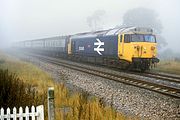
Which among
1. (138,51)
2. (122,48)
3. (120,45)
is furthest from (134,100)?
(120,45)

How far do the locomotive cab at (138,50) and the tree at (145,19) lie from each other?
5125 cm

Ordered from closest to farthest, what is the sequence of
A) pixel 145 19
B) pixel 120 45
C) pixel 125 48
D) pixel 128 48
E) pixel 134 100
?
1. pixel 134 100
2. pixel 128 48
3. pixel 125 48
4. pixel 120 45
5. pixel 145 19

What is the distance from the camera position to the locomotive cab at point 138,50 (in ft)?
71.4

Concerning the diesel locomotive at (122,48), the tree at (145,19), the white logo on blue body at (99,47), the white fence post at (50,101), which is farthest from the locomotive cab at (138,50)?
the tree at (145,19)

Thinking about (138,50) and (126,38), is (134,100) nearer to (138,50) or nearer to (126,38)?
(138,50)

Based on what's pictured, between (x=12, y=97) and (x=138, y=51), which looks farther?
(x=138, y=51)


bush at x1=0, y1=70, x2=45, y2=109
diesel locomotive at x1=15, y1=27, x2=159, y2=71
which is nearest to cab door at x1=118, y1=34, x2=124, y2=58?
diesel locomotive at x1=15, y1=27, x2=159, y2=71

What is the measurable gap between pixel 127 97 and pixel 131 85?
276 centimetres

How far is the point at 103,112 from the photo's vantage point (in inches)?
355

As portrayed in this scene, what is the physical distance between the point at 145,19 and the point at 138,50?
179ft

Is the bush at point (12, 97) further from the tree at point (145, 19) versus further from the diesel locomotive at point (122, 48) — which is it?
the tree at point (145, 19)

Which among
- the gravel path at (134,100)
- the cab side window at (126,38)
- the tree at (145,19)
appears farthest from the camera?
the tree at (145,19)

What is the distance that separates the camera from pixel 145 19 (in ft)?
245

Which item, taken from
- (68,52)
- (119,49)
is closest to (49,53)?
(68,52)
